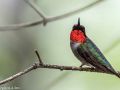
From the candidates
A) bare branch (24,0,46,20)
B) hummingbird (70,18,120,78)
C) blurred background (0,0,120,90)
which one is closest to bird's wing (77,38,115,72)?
hummingbird (70,18,120,78)

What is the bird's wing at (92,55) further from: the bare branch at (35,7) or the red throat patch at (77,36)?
the bare branch at (35,7)

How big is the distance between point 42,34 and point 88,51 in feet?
15.9

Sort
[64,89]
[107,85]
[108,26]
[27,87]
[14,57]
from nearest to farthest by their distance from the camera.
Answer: [107,85] < [27,87] < [64,89] < [14,57] < [108,26]

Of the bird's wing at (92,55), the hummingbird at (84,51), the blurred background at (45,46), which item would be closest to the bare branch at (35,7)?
the hummingbird at (84,51)

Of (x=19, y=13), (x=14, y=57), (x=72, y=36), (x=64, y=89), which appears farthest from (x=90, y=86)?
(x=72, y=36)

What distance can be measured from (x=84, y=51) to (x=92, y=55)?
7 centimetres

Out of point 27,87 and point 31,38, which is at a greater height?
point 31,38

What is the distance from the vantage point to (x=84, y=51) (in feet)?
9.10

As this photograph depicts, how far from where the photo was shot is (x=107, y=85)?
4.84 metres

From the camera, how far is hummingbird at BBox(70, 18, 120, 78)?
98.3 inches

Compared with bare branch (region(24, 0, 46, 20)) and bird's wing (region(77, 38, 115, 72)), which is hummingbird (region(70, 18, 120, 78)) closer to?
bird's wing (region(77, 38, 115, 72))

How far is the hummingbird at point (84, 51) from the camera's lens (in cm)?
250

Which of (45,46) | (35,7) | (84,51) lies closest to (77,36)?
(84,51)

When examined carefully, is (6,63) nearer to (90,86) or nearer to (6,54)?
(6,54)
